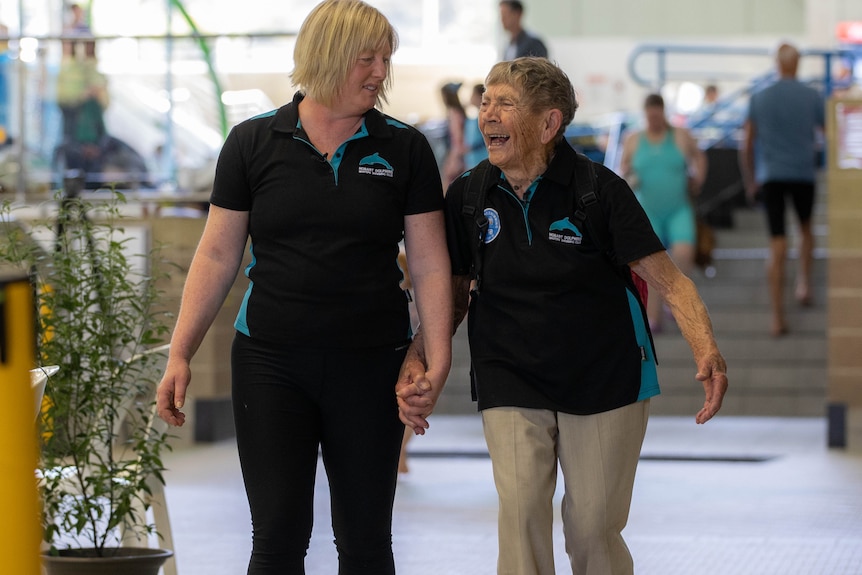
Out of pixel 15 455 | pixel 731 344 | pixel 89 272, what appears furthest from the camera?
pixel 731 344

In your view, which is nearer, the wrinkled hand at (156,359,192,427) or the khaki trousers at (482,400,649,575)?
the wrinkled hand at (156,359,192,427)

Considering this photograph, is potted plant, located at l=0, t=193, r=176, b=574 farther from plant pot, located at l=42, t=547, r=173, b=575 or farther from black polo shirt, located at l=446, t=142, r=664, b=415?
black polo shirt, located at l=446, t=142, r=664, b=415

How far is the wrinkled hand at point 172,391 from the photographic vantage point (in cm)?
354

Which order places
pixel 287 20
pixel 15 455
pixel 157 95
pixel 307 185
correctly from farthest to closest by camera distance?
pixel 287 20
pixel 157 95
pixel 307 185
pixel 15 455

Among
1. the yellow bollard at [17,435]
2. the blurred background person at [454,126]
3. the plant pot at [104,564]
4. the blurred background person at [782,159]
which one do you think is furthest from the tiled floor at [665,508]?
the yellow bollard at [17,435]

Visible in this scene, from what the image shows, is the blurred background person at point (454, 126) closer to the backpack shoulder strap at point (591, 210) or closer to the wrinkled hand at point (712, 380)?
the backpack shoulder strap at point (591, 210)

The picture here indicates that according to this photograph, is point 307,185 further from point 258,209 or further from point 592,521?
point 592,521

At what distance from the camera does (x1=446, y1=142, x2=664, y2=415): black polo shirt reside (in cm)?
368

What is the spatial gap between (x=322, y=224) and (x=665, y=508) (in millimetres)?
4265

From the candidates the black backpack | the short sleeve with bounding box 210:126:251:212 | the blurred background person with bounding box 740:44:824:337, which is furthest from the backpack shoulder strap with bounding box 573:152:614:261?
the blurred background person with bounding box 740:44:824:337

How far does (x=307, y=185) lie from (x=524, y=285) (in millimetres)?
623

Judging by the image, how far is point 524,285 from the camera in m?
3.72

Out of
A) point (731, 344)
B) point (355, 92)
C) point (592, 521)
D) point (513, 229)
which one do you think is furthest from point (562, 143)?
point (731, 344)

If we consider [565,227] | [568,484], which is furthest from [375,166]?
[568,484]
